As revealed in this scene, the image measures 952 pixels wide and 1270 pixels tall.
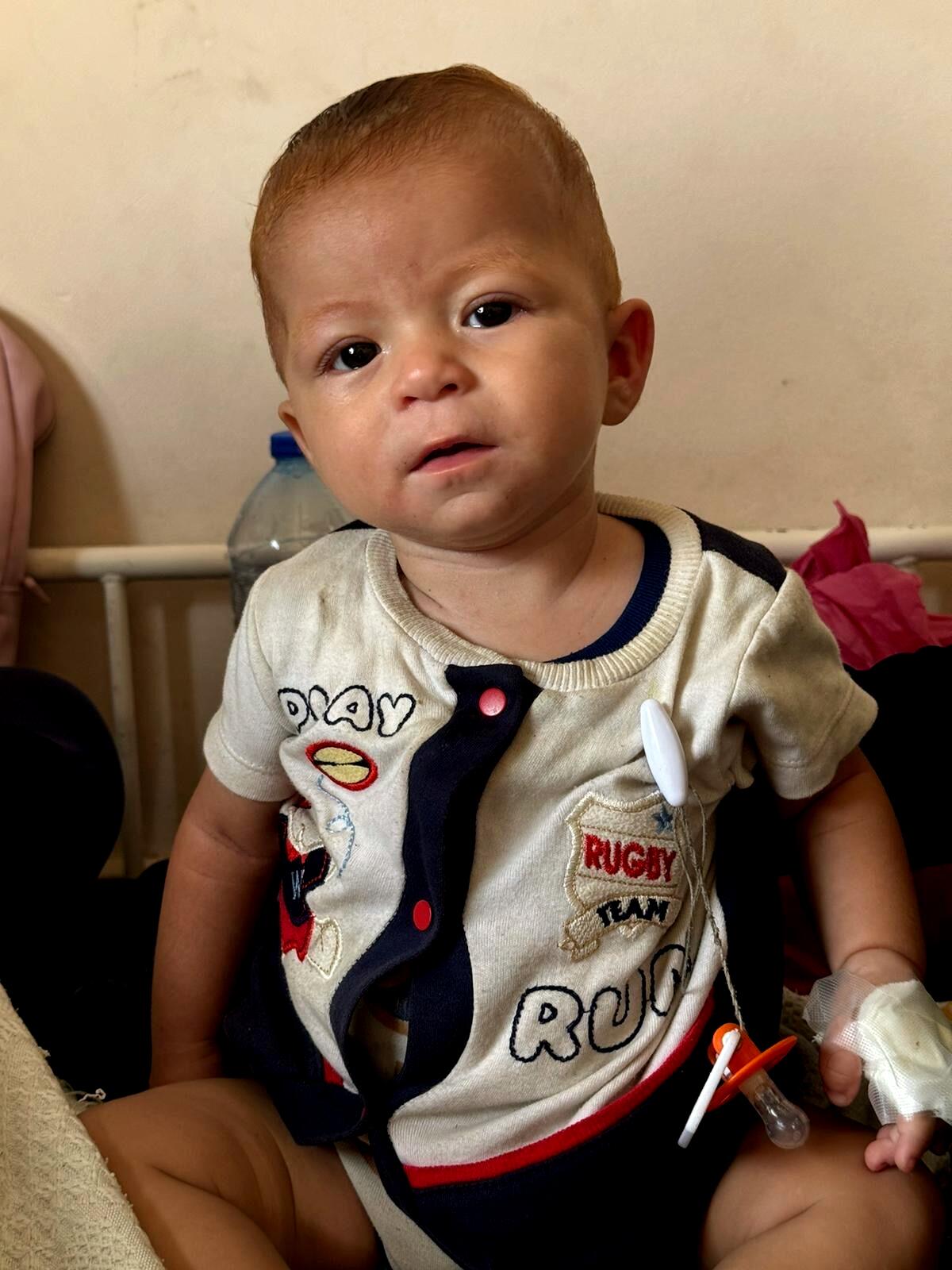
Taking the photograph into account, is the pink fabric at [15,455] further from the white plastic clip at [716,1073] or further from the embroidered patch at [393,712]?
the white plastic clip at [716,1073]

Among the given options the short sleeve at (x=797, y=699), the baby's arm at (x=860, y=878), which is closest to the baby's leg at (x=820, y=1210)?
the baby's arm at (x=860, y=878)

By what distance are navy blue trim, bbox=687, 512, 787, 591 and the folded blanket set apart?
0.53m

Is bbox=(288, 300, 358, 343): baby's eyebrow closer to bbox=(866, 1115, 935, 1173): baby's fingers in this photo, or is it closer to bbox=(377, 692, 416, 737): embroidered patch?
bbox=(377, 692, 416, 737): embroidered patch

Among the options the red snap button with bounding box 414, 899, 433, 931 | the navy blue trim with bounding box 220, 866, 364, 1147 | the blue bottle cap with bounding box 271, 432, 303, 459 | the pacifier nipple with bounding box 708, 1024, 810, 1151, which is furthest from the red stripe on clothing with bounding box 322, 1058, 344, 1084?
the blue bottle cap with bounding box 271, 432, 303, 459

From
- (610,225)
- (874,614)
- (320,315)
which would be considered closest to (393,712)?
(320,315)

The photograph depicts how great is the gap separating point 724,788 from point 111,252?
0.83 meters

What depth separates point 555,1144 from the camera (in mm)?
703

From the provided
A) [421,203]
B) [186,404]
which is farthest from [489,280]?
[186,404]

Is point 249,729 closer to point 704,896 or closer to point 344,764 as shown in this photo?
point 344,764

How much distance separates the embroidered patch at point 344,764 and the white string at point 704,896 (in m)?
0.20

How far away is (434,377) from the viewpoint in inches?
25.6

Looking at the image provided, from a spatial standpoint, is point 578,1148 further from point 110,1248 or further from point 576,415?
point 576,415

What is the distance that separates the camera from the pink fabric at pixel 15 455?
1141mm

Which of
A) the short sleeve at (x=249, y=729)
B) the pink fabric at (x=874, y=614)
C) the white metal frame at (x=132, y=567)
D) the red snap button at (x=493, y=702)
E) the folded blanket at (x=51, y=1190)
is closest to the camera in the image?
the folded blanket at (x=51, y=1190)
